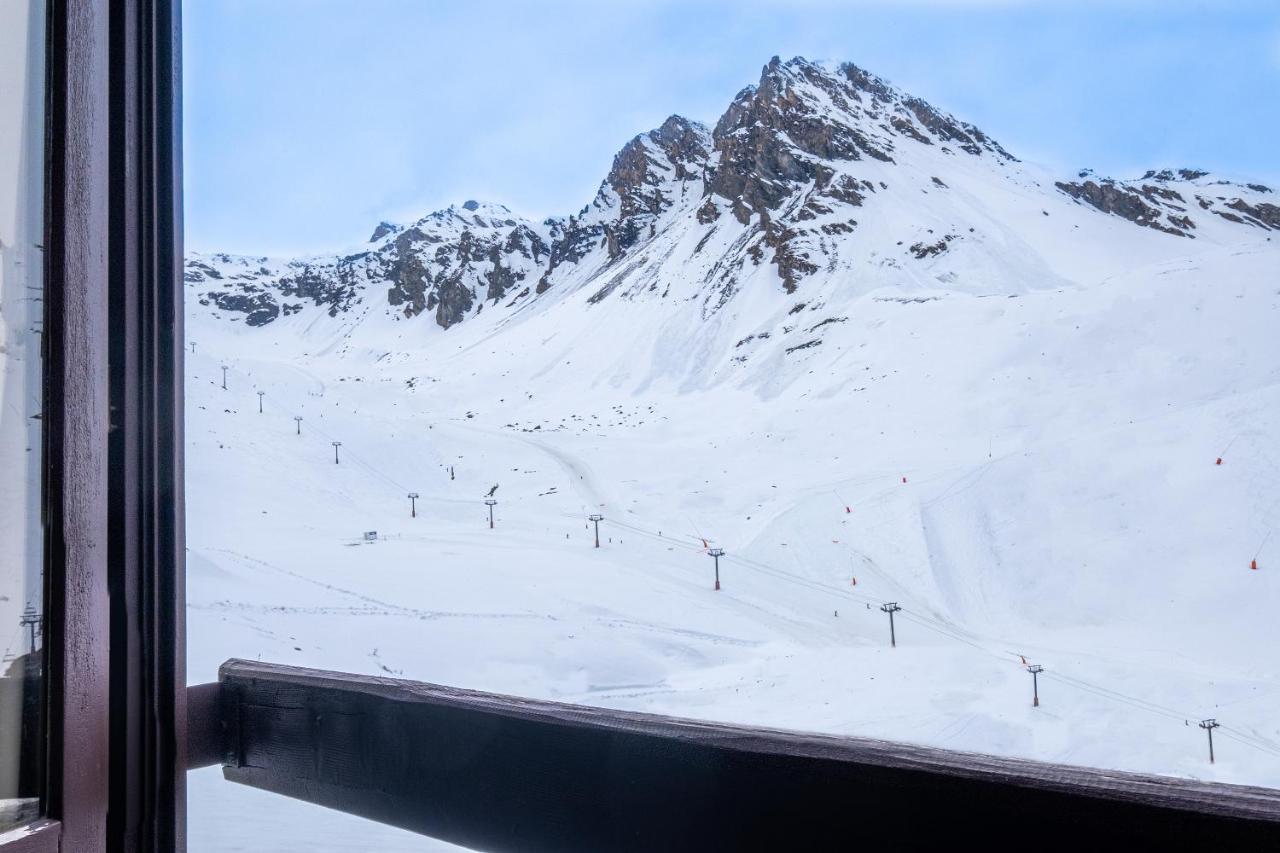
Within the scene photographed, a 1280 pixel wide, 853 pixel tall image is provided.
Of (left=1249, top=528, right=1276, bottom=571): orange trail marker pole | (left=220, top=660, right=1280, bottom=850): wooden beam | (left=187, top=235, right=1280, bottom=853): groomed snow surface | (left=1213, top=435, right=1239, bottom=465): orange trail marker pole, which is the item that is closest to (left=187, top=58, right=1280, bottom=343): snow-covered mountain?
(left=187, top=235, right=1280, bottom=853): groomed snow surface

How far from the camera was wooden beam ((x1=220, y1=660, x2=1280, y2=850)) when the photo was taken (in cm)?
85

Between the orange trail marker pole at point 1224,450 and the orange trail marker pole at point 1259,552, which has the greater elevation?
the orange trail marker pole at point 1224,450

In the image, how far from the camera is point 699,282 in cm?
5000

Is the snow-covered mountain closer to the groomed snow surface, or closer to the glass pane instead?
the groomed snow surface

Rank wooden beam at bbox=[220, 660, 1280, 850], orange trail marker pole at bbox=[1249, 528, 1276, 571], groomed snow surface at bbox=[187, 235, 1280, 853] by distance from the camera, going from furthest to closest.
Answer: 1. orange trail marker pole at bbox=[1249, 528, 1276, 571]
2. groomed snow surface at bbox=[187, 235, 1280, 853]
3. wooden beam at bbox=[220, 660, 1280, 850]

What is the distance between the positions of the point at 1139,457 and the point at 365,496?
17.4 m

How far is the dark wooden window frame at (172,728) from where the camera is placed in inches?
35.9

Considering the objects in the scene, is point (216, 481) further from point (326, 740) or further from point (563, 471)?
point (326, 740)

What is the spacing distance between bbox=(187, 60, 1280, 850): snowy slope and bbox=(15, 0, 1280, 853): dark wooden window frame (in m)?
1.38

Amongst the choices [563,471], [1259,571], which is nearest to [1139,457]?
[1259,571]

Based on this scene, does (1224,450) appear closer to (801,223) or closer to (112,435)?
(112,435)

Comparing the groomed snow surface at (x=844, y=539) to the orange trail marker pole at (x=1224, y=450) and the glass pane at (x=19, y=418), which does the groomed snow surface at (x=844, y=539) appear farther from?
the glass pane at (x=19, y=418)

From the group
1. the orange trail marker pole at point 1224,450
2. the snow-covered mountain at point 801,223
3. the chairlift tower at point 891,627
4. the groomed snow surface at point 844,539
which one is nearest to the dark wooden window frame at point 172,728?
the groomed snow surface at point 844,539

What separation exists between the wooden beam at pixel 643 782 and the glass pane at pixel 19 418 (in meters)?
0.49
